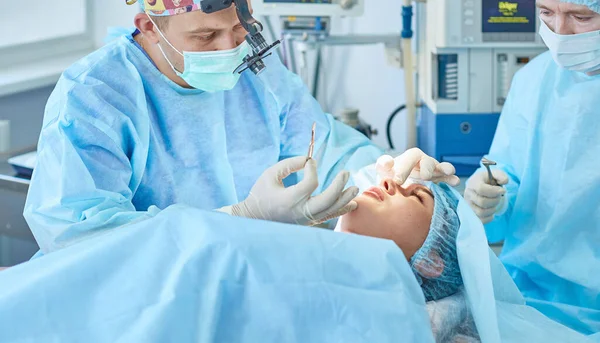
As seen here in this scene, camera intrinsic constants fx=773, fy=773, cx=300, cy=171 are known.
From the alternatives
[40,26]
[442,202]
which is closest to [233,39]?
[442,202]

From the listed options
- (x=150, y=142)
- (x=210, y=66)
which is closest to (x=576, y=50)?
(x=210, y=66)

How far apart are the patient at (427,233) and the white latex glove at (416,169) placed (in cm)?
3

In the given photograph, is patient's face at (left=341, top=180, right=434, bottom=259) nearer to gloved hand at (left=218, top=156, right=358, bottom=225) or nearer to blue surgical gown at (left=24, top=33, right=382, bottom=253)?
gloved hand at (left=218, top=156, right=358, bottom=225)

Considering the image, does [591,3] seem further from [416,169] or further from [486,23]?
[486,23]

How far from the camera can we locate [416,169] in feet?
5.34

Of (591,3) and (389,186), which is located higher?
(591,3)

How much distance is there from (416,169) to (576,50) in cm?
46

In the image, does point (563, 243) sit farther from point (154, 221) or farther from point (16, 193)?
point (16, 193)

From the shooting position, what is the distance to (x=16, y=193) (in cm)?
215

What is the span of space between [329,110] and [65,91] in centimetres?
237

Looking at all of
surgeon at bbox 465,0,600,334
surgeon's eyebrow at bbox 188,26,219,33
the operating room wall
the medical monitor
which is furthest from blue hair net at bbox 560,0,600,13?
the operating room wall

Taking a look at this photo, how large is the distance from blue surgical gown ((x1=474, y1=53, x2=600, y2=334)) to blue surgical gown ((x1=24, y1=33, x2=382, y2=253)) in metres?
0.37

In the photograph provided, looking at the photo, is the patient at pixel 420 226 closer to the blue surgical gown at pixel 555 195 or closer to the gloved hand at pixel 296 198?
the gloved hand at pixel 296 198

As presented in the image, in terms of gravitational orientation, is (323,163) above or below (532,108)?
below
